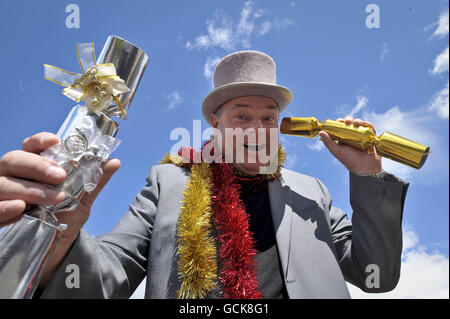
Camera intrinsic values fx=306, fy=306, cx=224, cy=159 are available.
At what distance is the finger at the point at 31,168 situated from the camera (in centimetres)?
86

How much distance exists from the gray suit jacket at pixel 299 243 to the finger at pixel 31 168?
699 millimetres

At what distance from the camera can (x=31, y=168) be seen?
88 cm

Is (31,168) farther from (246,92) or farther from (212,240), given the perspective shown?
(246,92)

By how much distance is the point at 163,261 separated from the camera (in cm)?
170

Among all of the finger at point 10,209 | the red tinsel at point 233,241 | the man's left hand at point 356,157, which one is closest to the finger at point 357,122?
the man's left hand at point 356,157

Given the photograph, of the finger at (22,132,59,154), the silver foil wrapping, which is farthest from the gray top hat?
the finger at (22,132,59,154)

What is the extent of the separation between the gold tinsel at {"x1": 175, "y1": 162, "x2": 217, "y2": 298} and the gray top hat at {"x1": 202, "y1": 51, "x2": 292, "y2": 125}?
0.87 meters

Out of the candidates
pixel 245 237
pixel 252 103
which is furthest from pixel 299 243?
pixel 252 103

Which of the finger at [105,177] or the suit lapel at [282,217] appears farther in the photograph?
the suit lapel at [282,217]

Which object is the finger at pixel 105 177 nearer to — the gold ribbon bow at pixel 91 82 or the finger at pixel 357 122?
the gold ribbon bow at pixel 91 82

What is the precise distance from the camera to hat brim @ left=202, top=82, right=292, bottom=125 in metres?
2.36
